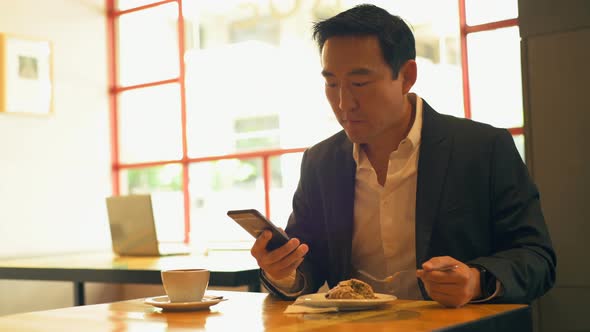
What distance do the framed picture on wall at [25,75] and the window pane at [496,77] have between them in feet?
9.92

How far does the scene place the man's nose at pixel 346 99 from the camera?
1.96m

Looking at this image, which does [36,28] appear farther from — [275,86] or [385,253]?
[385,253]

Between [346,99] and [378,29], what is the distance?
21cm

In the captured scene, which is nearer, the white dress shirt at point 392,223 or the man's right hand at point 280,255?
the man's right hand at point 280,255

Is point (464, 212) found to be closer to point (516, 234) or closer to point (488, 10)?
point (516, 234)

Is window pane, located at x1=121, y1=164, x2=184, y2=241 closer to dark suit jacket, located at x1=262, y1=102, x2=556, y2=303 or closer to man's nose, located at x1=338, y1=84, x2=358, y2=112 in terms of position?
dark suit jacket, located at x1=262, y1=102, x2=556, y2=303

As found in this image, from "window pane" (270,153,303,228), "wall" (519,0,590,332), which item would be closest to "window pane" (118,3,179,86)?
"window pane" (270,153,303,228)

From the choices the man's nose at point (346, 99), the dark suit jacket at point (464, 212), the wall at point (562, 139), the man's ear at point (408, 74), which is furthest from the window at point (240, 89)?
the man's nose at point (346, 99)

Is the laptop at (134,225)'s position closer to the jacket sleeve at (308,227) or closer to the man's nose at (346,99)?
the jacket sleeve at (308,227)

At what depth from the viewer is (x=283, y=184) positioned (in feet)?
17.1

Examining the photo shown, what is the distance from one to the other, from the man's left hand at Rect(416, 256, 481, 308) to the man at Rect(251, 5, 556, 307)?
0.11 metres

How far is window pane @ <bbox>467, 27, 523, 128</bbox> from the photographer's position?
13.8 ft

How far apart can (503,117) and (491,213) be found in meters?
2.45

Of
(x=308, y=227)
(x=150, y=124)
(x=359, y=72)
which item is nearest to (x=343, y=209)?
(x=308, y=227)
